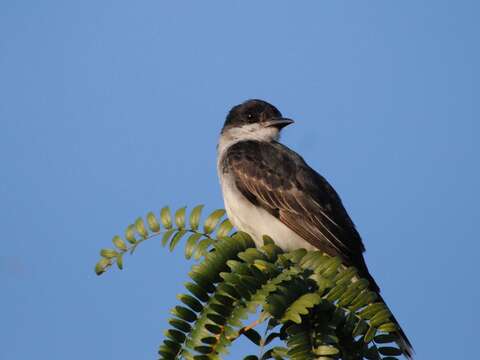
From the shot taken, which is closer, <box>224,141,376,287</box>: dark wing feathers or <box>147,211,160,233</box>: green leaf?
<box>147,211,160,233</box>: green leaf

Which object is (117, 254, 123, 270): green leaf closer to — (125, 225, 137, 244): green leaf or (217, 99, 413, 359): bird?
(125, 225, 137, 244): green leaf

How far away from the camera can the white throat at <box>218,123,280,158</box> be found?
8844 mm

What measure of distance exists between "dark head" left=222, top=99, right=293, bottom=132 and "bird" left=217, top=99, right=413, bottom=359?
0.50 meters

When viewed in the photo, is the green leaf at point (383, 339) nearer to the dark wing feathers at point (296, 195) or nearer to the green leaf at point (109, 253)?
the green leaf at point (109, 253)

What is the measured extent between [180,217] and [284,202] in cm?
257

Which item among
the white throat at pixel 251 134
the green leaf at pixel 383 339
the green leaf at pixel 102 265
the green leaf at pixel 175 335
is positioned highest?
the white throat at pixel 251 134

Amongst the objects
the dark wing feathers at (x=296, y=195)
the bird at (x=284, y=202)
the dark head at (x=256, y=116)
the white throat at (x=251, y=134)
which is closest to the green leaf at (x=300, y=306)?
the bird at (x=284, y=202)

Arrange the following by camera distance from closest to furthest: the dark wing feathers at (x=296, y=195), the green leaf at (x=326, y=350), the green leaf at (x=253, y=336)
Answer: the green leaf at (x=326, y=350), the green leaf at (x=253, y=336), the dark wing feathers at (x=296, y=195)

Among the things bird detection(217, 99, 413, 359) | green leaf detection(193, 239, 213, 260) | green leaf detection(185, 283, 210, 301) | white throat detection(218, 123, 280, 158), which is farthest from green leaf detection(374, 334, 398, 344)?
white throat detection(218, 123, 280, 158)

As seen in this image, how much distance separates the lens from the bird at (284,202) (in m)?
7.17

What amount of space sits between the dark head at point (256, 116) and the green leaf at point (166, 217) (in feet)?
13.0

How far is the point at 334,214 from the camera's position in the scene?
750 centimetres

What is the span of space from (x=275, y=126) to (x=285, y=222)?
1876 mm

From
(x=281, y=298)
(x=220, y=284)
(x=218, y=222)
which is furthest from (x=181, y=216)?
(x=281, y=298)
